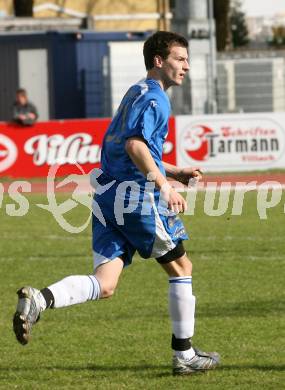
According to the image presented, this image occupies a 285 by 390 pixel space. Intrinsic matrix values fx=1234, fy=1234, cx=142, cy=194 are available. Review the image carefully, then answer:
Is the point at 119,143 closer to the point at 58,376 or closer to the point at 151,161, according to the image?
the point at 151,161

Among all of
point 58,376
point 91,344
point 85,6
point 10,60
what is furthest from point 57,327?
point 85,6

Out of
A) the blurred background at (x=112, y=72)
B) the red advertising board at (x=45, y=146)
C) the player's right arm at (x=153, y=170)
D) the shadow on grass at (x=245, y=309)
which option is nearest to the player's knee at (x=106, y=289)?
the player's right arm at (x=153, y=170)

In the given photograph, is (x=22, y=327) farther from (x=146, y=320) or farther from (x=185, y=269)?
(x=146, y=320)

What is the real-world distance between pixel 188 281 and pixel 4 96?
78.6ft

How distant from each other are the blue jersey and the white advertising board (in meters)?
A: 15.2

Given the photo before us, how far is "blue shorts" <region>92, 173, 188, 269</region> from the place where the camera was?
6641 millimetres

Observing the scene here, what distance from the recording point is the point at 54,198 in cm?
1853

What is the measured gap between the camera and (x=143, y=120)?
21.1 feet

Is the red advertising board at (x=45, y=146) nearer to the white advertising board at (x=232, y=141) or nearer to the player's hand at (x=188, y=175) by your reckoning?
the white advertising board at (x=232, y=141)

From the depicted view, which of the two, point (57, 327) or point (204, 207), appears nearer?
point (57, 327)

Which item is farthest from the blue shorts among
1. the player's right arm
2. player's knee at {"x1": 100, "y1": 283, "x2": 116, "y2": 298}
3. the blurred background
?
the blurred background

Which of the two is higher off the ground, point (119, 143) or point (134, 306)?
point (119, 143)

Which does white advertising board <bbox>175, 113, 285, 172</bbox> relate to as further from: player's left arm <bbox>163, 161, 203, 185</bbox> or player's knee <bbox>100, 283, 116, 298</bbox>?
player's knee <bbox>100, 283, 116, 298</bbox>

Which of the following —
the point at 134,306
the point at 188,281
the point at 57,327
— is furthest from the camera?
the point at 134,306
